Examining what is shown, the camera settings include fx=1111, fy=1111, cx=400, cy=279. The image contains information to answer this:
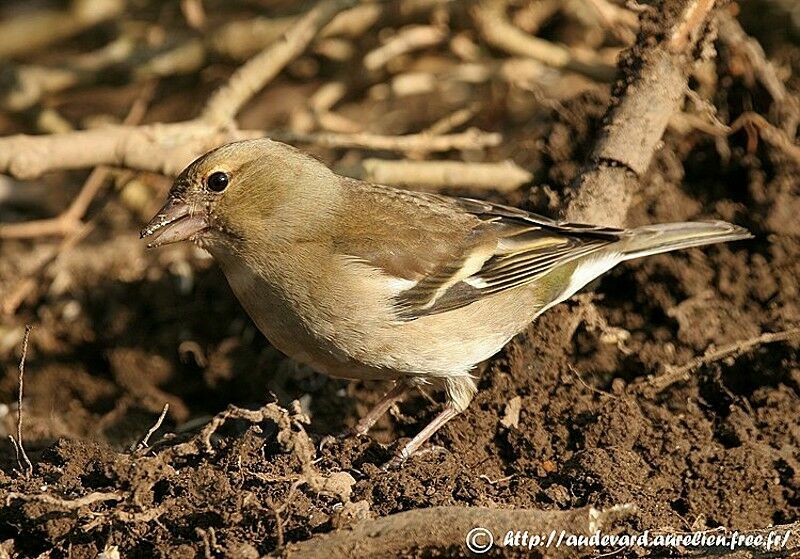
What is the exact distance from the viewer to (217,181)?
16.0ft

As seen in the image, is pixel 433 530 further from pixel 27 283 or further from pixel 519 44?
pixel 519 44

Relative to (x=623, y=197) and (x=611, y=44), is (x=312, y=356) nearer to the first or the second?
(x=623, y=197)

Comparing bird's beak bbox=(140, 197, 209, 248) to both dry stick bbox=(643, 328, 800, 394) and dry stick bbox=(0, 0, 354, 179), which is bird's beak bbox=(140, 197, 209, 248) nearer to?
dry stick bbox=(0, 0, 354, 179)

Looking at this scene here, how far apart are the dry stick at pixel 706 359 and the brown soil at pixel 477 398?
4cm

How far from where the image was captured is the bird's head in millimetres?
4852

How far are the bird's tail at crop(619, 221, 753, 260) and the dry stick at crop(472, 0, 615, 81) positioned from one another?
193cm

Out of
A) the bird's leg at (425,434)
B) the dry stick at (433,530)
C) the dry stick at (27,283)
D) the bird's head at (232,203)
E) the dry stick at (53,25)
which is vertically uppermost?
the bird's head at (232,203)

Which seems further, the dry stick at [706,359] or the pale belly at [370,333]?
the dry stick at [706,359]

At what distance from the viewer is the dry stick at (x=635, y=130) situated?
535 centimetres

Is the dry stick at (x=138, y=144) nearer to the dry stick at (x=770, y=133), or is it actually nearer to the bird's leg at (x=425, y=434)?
the bird's leg at (x=425, y=434)

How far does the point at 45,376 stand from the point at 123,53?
239 centimetres

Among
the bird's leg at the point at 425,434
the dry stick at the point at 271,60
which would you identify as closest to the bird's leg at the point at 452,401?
the bird's leg at the point at 425,434

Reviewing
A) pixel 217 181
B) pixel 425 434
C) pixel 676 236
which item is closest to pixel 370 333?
pixel 425 434

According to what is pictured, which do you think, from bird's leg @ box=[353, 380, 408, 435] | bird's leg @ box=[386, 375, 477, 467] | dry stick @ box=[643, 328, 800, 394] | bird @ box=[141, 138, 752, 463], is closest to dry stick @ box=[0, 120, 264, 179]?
bird @ box=[141, 138, 752, 463]
